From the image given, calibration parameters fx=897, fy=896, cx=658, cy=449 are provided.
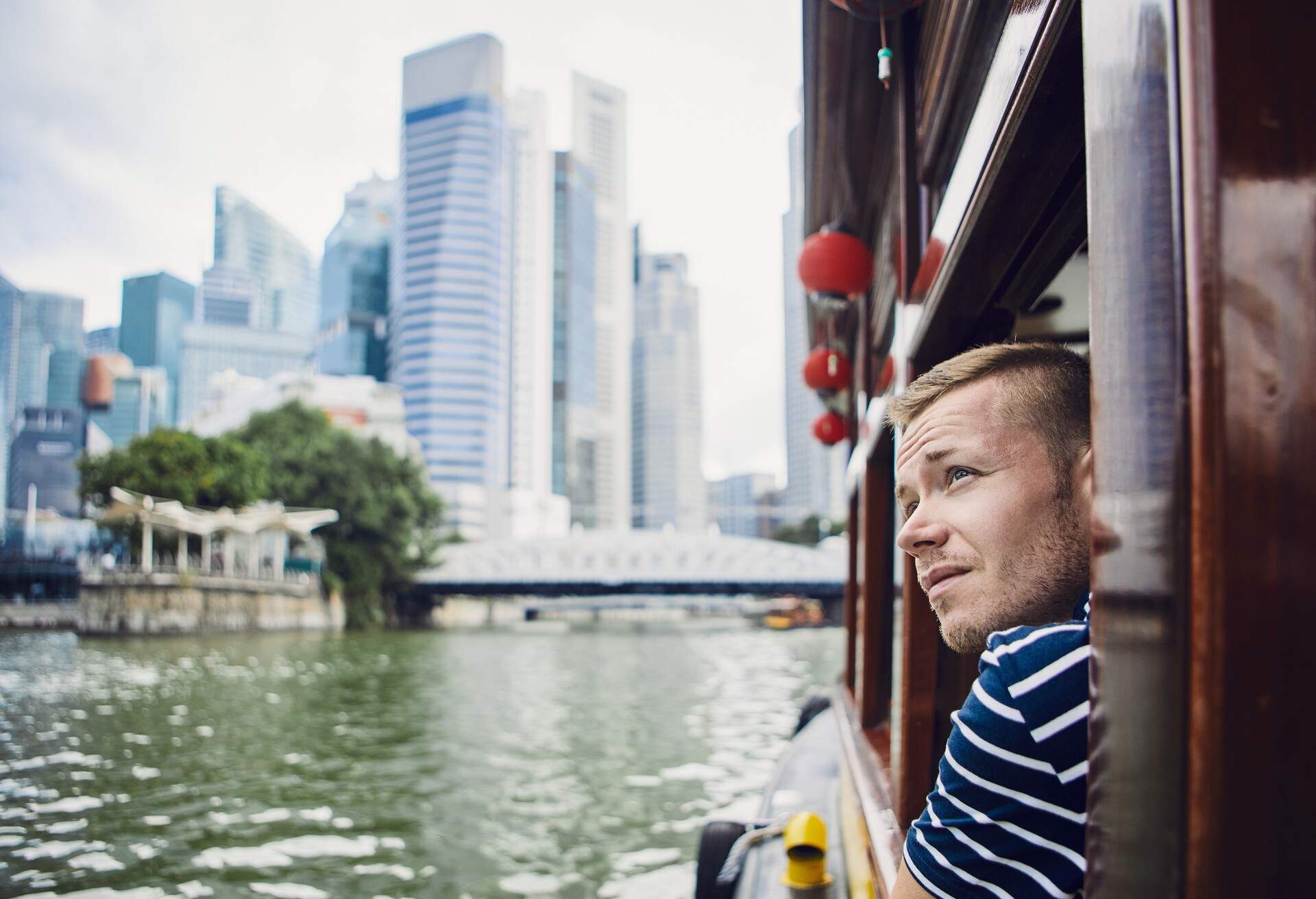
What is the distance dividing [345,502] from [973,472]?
115ft

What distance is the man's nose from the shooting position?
1146 millimetres

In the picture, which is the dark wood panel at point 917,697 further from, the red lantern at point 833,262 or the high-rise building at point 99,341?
the high-rise building at point 99,341

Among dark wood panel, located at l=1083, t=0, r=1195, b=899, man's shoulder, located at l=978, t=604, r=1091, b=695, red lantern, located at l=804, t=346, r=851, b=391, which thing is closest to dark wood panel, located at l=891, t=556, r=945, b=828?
man's shoulder, located at l=978, t=604, r=1091, b=695

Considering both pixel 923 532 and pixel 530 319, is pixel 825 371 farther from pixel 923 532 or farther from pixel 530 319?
pixel 530 319

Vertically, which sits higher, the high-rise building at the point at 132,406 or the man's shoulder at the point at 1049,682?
the high-rise building at the point at 132,406

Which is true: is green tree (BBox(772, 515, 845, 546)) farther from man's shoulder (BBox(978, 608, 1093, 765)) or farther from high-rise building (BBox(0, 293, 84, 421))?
man's shoulder (BBox(978, 608, 1093, 765))

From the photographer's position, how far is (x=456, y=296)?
93.7 metres

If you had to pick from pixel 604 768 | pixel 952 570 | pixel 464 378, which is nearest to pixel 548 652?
pixel 604 768

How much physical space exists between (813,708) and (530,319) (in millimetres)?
100292

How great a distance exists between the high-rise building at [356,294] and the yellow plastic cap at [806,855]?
352ft

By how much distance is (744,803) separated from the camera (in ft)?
22.0

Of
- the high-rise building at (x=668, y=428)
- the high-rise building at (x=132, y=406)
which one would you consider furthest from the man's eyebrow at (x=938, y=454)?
the high-rise building at (x=668, y=428)

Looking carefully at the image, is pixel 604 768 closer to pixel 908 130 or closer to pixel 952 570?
pixel 908 130

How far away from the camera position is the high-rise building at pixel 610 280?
134250 mm
